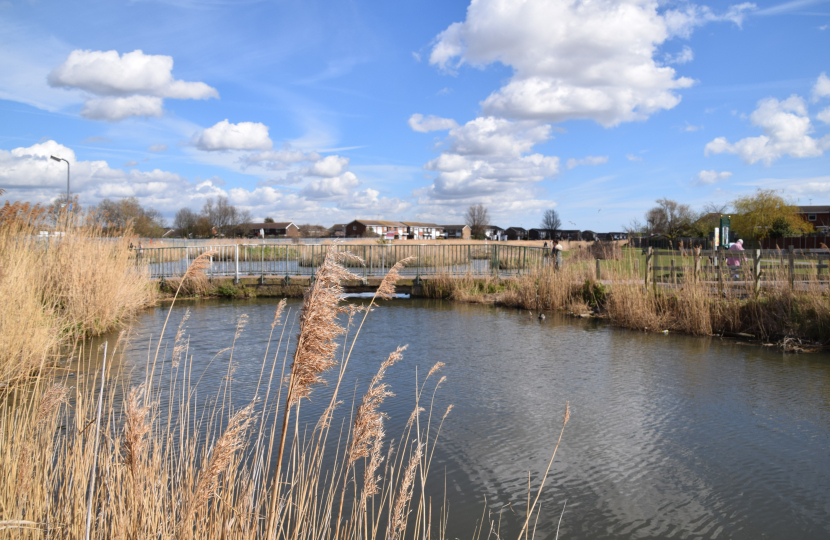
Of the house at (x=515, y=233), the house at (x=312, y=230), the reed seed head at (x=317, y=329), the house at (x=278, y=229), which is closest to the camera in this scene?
the reed seed head at (x=317, y=329)

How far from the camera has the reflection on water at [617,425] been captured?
4469 millimetres

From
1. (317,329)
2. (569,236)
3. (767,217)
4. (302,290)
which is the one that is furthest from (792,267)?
(569,236)

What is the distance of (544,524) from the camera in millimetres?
4281

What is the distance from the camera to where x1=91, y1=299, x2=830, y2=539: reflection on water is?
447 centimetres

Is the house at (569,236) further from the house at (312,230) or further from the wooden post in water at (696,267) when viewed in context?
the wooden post in water at (696,267)

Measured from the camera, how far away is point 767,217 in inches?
1913

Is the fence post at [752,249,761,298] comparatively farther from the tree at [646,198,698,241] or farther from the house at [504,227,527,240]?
the house at [504,227,527,240]

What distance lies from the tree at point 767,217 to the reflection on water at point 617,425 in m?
43.4

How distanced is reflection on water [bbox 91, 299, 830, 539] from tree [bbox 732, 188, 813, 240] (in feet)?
142

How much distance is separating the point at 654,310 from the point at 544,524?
9.74 meters

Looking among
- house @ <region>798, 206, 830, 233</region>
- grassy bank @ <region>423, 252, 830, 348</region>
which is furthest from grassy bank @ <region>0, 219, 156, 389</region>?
house @ <region>798, 206, 830, 233</region>

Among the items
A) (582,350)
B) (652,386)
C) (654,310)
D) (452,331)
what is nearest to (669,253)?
(654,310)

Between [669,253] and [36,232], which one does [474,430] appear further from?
[669,253]

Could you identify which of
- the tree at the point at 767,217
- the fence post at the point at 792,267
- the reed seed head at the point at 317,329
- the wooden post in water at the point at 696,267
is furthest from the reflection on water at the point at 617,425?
the tree at the point at 767,217
